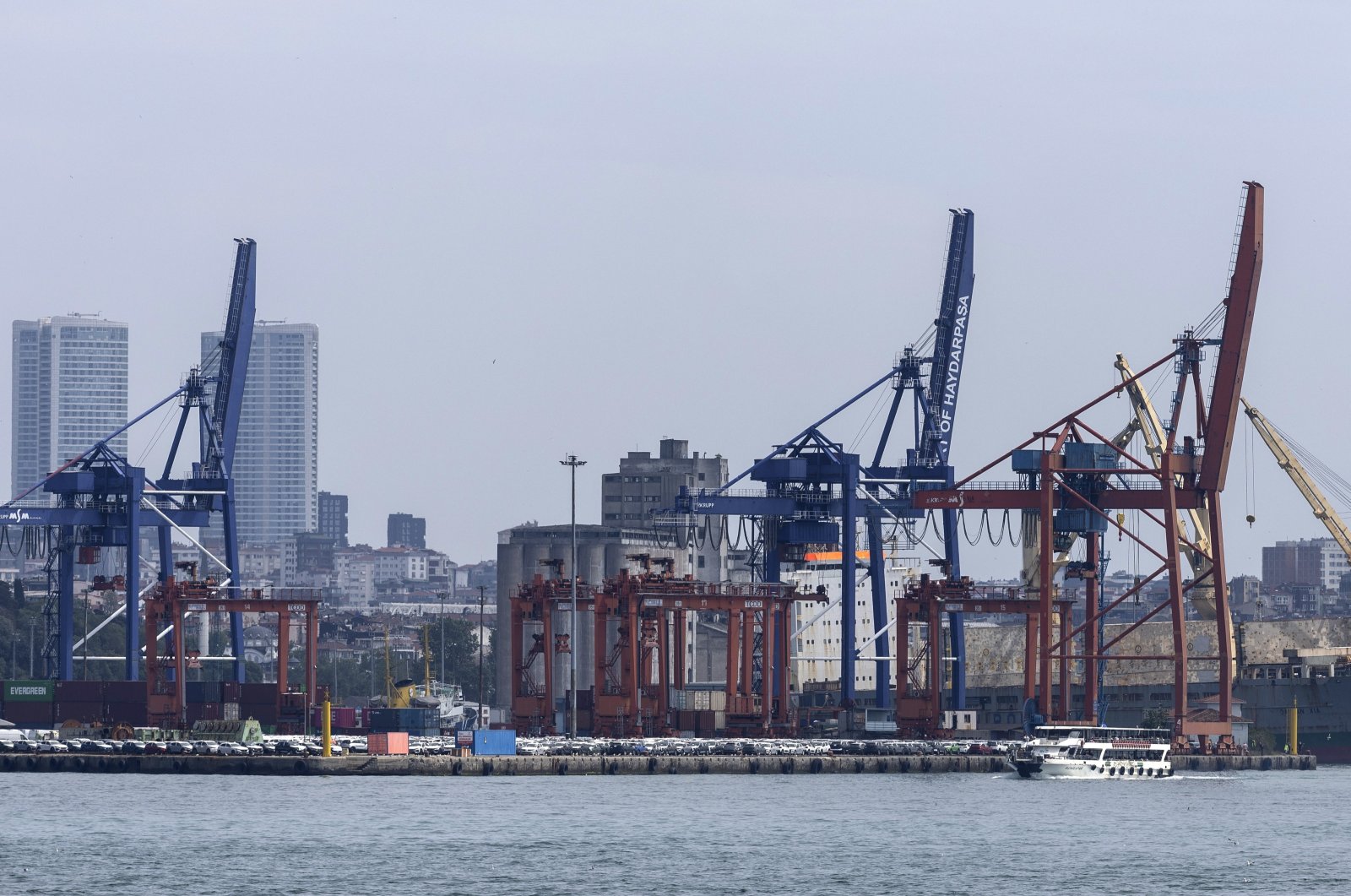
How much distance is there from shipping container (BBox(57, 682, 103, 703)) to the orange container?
2090cm

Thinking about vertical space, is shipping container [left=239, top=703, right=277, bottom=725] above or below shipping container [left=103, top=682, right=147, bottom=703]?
below

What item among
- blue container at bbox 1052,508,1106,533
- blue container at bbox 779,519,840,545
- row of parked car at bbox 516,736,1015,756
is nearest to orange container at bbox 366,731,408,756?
row of parked car at bbox 516,736,1015,756

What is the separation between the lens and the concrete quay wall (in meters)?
104

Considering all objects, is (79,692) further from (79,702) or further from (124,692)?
(124,692)

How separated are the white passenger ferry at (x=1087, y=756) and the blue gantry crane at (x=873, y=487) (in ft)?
50.9

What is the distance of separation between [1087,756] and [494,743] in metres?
24.9

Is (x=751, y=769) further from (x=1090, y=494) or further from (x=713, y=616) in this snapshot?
(x=713, y=616)

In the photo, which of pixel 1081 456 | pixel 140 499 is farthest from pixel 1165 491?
pixel 140 499

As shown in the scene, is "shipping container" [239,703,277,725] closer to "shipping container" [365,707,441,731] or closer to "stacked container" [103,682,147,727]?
"stacked container" [103,682,147,727]

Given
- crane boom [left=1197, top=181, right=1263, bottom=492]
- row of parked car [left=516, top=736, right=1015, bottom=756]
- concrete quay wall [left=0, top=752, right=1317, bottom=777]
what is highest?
crane boom [left=1197, top=181, right=1263, bottom=492]

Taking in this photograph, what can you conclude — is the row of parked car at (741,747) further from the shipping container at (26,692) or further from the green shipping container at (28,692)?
the shipping container at (26,692)

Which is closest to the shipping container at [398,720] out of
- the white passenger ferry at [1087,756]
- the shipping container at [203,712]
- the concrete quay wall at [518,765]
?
the shipping container at [203,712]

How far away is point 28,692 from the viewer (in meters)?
123

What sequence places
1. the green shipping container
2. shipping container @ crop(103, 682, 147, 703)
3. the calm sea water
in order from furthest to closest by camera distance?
shipping container @ crop(103, 682, 147, 703)
the green shipping container
the calm sea water
